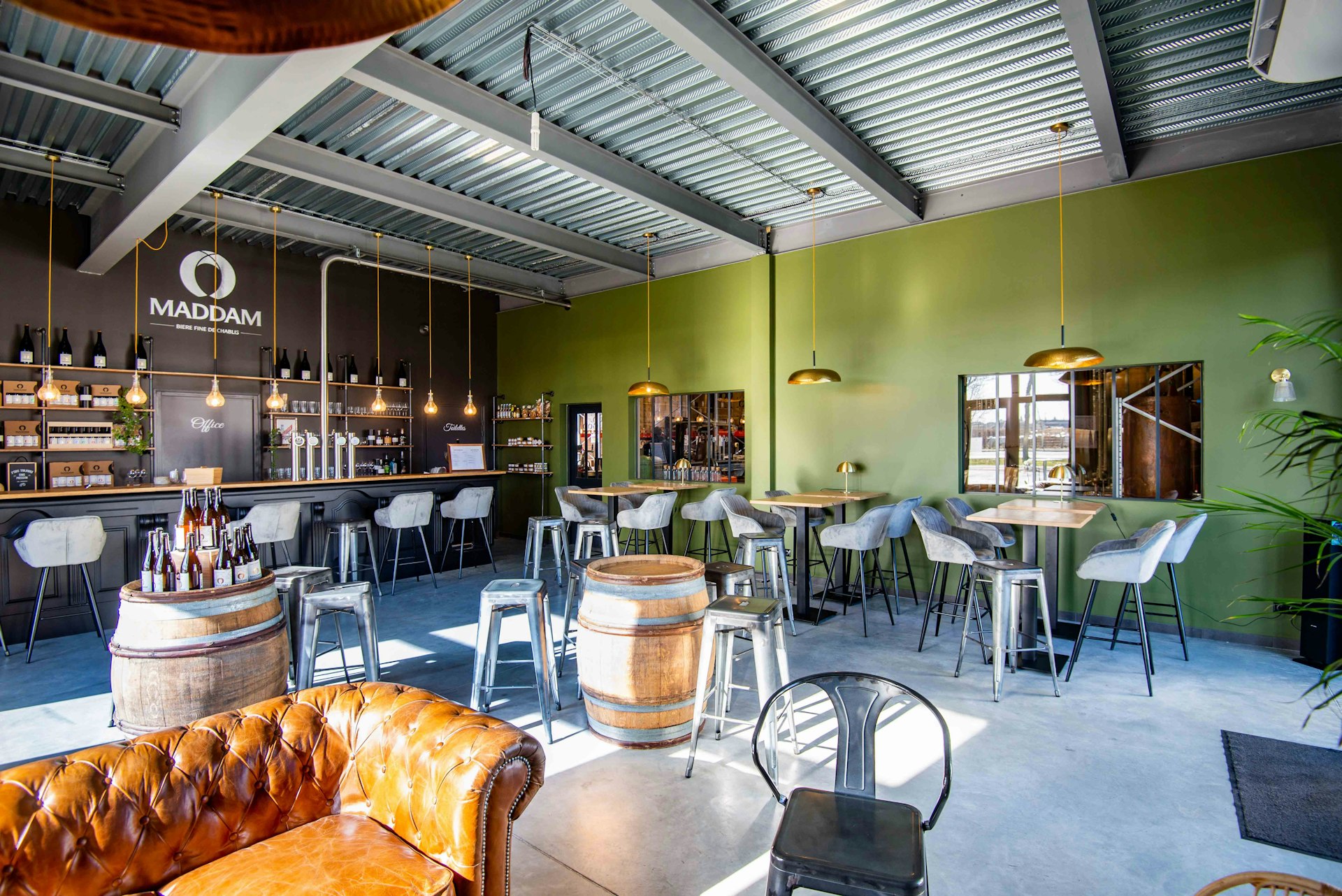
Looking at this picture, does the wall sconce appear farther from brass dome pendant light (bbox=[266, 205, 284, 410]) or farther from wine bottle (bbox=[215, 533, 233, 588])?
brass dome pendant light (bbox=[266, 205, 284, 410])

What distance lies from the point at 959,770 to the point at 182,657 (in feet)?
10.6

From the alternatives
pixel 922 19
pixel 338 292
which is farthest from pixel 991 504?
pixel 338 292

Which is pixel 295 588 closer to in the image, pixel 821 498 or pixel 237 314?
pixel 821 498

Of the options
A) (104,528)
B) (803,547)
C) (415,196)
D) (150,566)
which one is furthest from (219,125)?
(803,547)

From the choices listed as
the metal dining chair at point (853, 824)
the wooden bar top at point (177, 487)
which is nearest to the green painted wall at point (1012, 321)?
the wooden bar top at point (177, 487)

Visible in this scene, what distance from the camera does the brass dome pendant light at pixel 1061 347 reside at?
463 cm

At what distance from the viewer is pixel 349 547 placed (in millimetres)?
6484

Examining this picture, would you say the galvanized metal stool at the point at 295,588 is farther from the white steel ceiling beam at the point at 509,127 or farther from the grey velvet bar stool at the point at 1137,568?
the grey velvet bar stool at the point at 1137,568

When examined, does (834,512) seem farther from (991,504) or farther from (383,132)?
(383,132)

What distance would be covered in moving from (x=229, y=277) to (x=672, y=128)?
5653mm

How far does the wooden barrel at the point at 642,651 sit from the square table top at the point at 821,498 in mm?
2426

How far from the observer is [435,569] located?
7668 millimetres

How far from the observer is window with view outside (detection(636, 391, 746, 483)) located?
8078 millimetres

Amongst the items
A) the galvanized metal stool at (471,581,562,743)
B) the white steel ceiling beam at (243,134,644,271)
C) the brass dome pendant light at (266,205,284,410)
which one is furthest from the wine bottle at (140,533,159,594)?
the brass dome pendant light at (266,205,284,410)
